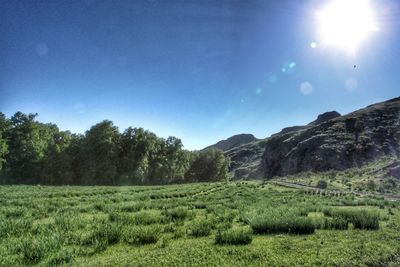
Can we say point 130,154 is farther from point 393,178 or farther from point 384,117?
point 384,117

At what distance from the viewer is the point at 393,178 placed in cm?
6488

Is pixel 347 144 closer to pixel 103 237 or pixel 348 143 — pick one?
pixel 348 143

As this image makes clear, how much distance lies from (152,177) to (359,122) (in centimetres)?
7946

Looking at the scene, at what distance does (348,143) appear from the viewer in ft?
353

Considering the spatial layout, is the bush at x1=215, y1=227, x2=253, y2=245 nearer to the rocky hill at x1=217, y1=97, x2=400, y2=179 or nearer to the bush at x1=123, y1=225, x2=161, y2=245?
the bush at x1=123, y1=225, x2=161, y2=245

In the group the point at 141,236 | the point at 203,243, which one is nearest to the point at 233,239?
the point at 203,243

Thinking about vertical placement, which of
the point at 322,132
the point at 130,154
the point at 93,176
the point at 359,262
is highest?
the point at 322,132

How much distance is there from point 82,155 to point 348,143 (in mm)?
83743

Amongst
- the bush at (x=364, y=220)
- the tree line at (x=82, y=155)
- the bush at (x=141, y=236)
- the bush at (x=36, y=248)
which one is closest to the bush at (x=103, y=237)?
the bush at (x=141, y=236)

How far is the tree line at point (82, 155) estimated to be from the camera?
66.8 metres

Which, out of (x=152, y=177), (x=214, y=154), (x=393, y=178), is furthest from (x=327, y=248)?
(x=214, y=154)

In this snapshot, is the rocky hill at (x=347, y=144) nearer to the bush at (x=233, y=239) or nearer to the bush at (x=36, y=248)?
the bush at (x=233, y=239)

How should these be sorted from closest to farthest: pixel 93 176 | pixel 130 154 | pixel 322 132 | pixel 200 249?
pixel 200 249 < pixel 93 176 < pixel 130 154 < pixel 322 132

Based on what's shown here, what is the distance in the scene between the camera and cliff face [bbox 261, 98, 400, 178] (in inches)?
3922
